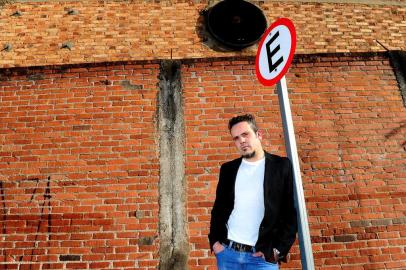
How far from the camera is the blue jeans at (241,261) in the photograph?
1.99m

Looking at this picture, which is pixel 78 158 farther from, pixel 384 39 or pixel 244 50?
pixel 384 39

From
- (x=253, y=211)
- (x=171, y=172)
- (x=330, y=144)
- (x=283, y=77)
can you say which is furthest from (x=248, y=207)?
(x=330, y=144)

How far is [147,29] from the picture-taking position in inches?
180

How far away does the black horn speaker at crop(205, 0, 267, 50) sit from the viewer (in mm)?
4570

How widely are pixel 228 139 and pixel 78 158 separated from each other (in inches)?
70.7

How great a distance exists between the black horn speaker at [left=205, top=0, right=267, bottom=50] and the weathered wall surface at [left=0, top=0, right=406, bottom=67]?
6.6 inches

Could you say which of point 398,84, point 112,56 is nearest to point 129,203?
point 112,56

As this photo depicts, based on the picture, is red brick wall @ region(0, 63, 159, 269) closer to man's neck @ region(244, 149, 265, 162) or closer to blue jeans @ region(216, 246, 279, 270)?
blue jeans @ region(216, 246, 279, 270)

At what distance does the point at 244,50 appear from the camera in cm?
459

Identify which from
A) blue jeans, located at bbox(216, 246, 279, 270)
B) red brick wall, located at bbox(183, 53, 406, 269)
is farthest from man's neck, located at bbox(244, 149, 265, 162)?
red brick wall, located at bbox(183, 53, 406, 269)

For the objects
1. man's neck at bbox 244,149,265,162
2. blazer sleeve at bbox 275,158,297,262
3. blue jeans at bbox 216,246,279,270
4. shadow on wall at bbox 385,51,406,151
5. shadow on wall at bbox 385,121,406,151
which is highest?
shadow on wall at bbox 385,51,406,151

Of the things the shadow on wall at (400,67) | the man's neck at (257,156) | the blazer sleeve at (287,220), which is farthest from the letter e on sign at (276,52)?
the shadow on wall at (400,67)

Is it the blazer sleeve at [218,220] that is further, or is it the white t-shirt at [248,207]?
the blazer sleeve at [218,220]

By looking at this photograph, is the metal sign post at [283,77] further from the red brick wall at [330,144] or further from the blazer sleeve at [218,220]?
the red brick wall at [330,144]
